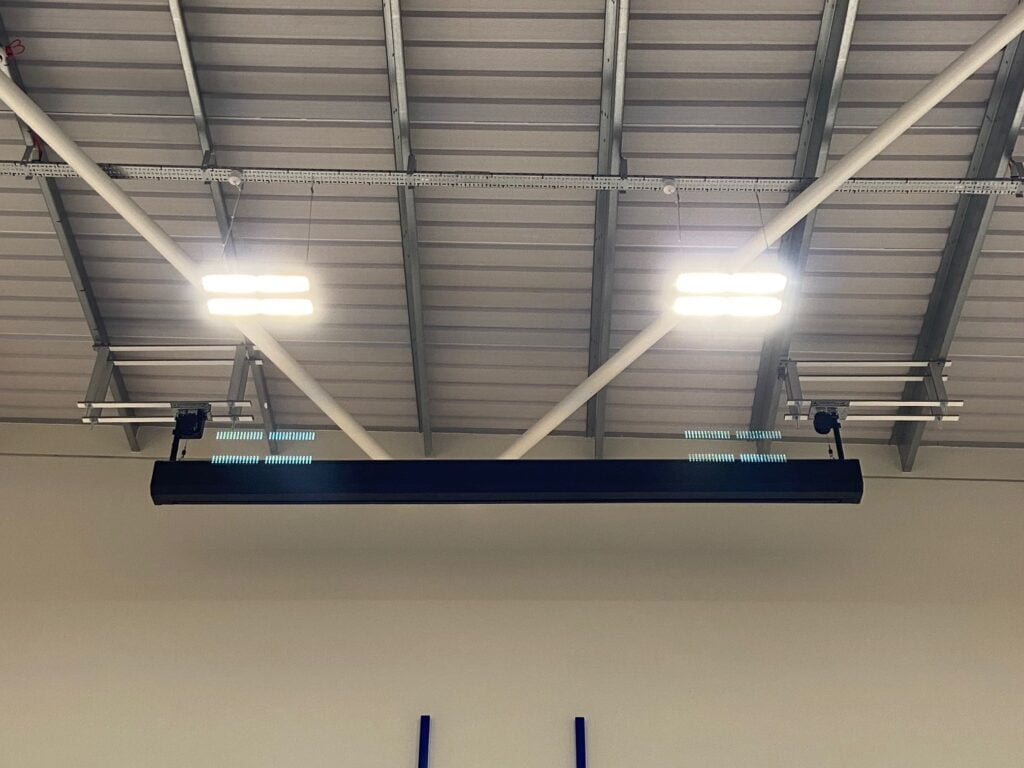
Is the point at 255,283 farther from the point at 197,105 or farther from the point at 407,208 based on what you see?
the point at 197,105

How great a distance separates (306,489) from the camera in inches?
228

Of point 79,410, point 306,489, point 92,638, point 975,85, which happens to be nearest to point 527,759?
point 306,489

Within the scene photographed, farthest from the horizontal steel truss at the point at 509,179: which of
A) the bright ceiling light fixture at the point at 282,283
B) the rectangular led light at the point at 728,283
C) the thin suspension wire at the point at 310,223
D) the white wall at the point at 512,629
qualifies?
the white wall at the point at 512,629

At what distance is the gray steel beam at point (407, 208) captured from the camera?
5.57 meters

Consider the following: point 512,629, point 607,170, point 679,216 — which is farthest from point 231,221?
point 512,629

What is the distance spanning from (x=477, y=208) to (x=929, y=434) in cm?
492

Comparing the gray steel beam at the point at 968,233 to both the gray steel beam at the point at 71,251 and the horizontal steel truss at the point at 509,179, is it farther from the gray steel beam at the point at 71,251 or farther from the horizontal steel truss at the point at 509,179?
the gray steel beam at the point at 71,251

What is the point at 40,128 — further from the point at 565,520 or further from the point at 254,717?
the point at 565,520

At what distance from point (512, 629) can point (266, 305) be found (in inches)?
131

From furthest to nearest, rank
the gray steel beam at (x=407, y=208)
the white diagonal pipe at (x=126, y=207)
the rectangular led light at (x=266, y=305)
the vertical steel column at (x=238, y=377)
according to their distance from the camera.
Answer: the vertical steel column at (x=238, y=377) < the gray steel beam at (x=407, y=208) < the rectangular led light at (x=266, y=305) < the white diagonal pipe at (x=126, y=207)

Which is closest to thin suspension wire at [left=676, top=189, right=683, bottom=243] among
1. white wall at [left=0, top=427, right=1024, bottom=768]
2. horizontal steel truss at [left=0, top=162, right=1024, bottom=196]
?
horizontal steel truss at [left=0, top=162, right=1024, bottom=196]

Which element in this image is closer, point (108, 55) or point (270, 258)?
point (108, 55)

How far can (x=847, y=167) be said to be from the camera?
4918 mm

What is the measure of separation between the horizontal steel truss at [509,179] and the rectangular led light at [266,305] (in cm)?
117
